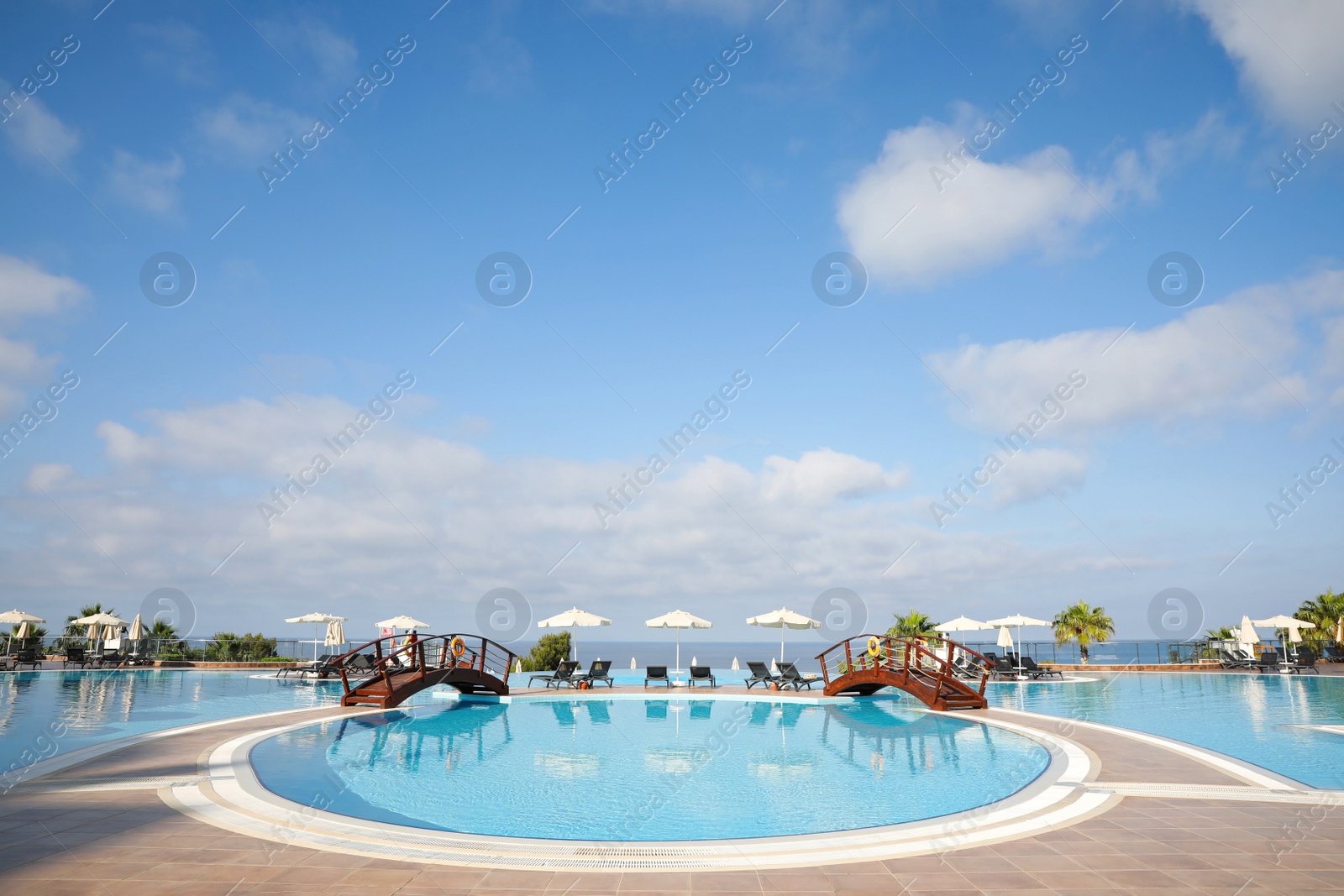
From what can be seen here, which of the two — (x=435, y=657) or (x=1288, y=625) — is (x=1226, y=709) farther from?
(x=435, y=657)

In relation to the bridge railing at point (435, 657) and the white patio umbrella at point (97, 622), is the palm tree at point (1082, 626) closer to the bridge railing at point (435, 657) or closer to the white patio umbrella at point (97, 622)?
the bridge railing at point (435, 657)

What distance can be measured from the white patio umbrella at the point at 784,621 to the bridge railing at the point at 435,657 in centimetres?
834

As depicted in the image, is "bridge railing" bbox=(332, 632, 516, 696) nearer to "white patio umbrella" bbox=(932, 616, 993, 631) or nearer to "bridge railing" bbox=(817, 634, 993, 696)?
"bridge railing" bbox=(817, 634, 993, 696)

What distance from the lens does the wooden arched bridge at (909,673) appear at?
1703 cm

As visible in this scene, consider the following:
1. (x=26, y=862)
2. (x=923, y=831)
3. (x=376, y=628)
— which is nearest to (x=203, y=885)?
(x=26, y=862)

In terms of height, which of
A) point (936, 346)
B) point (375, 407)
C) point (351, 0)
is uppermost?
point (351, 0)

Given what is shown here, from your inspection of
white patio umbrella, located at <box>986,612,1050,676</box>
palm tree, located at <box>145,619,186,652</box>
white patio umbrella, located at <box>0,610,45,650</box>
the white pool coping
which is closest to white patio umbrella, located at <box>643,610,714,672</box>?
white patio umbrella, located at <box>986,612,1050,676</box>

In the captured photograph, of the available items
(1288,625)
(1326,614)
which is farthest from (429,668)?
(1326,614)

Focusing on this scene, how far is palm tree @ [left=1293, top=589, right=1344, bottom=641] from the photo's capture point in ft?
95.1

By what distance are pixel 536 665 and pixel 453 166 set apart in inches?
792

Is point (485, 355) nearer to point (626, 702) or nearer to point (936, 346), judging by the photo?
point (626, 702)

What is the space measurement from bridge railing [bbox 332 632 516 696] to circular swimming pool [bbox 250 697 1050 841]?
100cm

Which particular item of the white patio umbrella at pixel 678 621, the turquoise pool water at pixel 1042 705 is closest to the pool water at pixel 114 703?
the turquoise pool water at pixel 1042 705

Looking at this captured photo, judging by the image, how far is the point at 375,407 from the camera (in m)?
17.9
